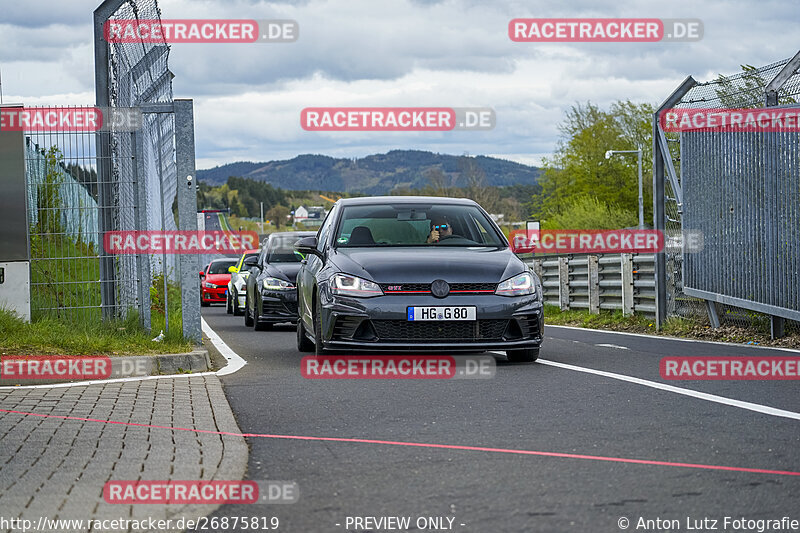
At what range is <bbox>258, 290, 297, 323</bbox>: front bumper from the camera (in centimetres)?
1752

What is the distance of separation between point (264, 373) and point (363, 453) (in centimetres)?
451

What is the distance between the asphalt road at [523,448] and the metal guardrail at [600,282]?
30.1ft

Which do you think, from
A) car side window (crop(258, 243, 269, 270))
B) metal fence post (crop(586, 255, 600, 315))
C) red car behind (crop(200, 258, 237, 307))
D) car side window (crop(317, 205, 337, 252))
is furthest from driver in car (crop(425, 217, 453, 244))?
red car behind (crop(200, 258, 237, 307))

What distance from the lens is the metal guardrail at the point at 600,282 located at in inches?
745

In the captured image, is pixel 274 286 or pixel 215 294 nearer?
pixel 274 286

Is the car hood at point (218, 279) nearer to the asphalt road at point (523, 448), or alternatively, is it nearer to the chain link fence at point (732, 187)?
the chain link fence at point (732, 187)

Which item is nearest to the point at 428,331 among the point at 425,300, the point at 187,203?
the point at 425,300

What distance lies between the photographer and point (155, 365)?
1053cm

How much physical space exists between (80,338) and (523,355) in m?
4.22

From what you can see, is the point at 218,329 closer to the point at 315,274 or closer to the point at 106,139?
the point at 106,139

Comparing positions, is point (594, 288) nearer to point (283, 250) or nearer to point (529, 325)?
point (283, 250)

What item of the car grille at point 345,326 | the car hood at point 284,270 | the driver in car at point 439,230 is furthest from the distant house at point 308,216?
the car grille at point 345,326

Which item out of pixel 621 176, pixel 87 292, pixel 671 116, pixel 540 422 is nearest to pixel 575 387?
pixel 540 422

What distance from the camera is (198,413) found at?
7.62m
